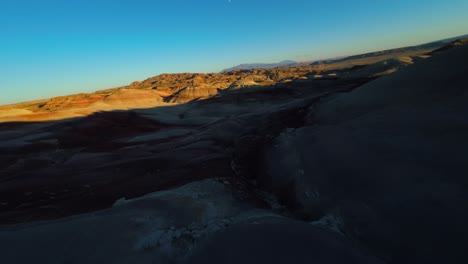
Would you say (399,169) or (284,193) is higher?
(399,169)

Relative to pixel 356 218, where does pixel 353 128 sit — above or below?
above

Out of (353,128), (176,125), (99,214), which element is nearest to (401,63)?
(176,125)

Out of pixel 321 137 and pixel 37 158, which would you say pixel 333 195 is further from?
pixel 37 158

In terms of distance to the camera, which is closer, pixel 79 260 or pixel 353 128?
pixel 79 260

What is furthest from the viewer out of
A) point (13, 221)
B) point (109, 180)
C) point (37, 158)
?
point (37, 158)

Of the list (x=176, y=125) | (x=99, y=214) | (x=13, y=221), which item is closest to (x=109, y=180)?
(x=13, y=221)

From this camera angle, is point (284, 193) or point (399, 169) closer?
point (399, 169)

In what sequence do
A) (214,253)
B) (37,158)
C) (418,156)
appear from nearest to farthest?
(214,253), (418,156), (37,158)
